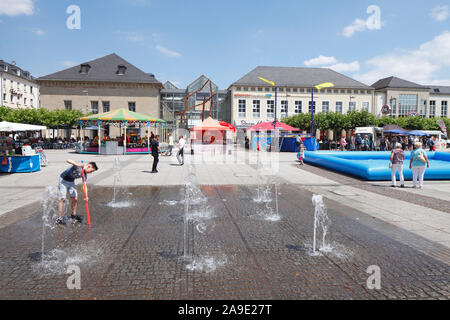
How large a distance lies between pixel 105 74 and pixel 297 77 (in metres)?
32.3

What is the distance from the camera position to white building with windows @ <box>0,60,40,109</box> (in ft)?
174

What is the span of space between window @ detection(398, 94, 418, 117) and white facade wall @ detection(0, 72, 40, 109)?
240 feet

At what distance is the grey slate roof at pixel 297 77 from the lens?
171ft

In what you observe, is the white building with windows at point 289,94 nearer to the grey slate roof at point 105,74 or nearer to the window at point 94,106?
the grey slate roof at point 105,74

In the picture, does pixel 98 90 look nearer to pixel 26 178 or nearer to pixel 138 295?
pixel 26 178

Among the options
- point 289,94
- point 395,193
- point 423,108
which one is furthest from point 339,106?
point 395,193

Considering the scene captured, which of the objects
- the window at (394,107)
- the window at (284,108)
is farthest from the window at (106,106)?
the window at (394,107)

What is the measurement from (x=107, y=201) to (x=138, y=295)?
537 centimetres

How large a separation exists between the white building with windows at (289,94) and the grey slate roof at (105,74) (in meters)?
14.6

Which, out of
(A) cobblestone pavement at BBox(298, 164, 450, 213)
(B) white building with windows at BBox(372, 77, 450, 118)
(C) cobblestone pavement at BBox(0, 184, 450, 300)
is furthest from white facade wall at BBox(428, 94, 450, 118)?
(C) cobblestone pavement at BBox(0, 184, 450, 300)

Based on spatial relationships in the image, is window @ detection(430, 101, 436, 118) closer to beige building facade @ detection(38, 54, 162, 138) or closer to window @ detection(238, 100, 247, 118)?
window @ detection(238, 100, 247, 118)
